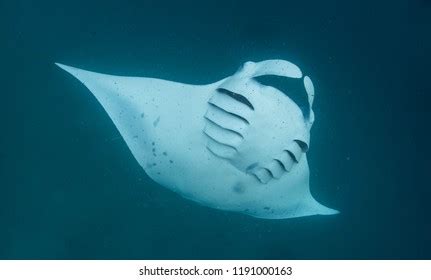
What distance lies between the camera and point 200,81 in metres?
2.58

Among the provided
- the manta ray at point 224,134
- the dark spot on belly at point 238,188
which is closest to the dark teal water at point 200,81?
the manta ray at point 224,134

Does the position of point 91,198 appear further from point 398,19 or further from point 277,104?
point 398,19

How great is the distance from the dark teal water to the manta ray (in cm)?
34

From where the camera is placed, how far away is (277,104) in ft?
6.16

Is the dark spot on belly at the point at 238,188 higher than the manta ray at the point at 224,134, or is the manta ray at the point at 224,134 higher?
the manta ray at the point at 224,134

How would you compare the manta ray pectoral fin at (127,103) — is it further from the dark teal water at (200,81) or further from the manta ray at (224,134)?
the dark teal water at (200,81)

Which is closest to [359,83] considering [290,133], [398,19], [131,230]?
[398,19]

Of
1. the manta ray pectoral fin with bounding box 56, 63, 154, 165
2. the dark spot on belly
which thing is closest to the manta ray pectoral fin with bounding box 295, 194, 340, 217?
the dark spot on belly

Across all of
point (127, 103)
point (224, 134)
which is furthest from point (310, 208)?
point (127, 103)

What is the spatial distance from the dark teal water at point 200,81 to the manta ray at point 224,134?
343 millimetres

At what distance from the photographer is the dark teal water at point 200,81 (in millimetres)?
2555

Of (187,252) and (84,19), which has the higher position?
(84,19)
